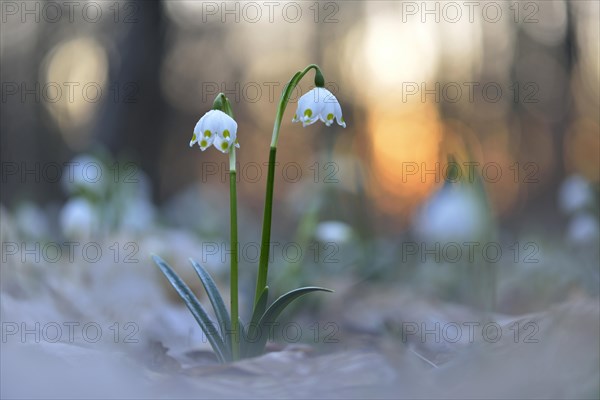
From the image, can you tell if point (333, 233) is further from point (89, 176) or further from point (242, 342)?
point (242, 342)

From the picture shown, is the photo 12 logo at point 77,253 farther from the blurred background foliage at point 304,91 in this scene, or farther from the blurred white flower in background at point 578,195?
the blurred white flower in background at point 578,195

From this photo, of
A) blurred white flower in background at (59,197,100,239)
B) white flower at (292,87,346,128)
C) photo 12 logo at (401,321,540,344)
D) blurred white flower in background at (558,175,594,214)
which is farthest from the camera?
blurred white flower in background at (558,175,594,214)

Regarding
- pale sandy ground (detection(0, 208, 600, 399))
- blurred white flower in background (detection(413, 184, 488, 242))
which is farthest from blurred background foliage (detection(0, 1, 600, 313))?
pale sandy ground (detection(0, 208, 600, 399))

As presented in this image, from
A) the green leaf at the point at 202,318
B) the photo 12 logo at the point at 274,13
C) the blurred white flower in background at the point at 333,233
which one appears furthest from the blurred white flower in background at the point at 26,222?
the photo 12 logo at the point at 274,13

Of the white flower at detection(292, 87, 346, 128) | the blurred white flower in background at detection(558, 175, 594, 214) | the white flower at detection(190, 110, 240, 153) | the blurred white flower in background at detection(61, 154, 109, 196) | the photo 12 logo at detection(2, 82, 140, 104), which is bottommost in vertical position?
the blurred white flower in background at detection(558, 175, 594, 214)

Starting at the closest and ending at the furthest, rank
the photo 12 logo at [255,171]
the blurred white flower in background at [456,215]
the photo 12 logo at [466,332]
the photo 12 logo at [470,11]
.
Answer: the photo 12 logo at [466,332] < the blurred white flower in background at [456,215] < the photo 12 logo at [470,11] < the photo 12 logo at [255,171]

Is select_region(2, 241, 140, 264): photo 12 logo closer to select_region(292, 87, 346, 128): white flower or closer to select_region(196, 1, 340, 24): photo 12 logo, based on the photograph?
select_region(292, 87, 346, 128): white flower
